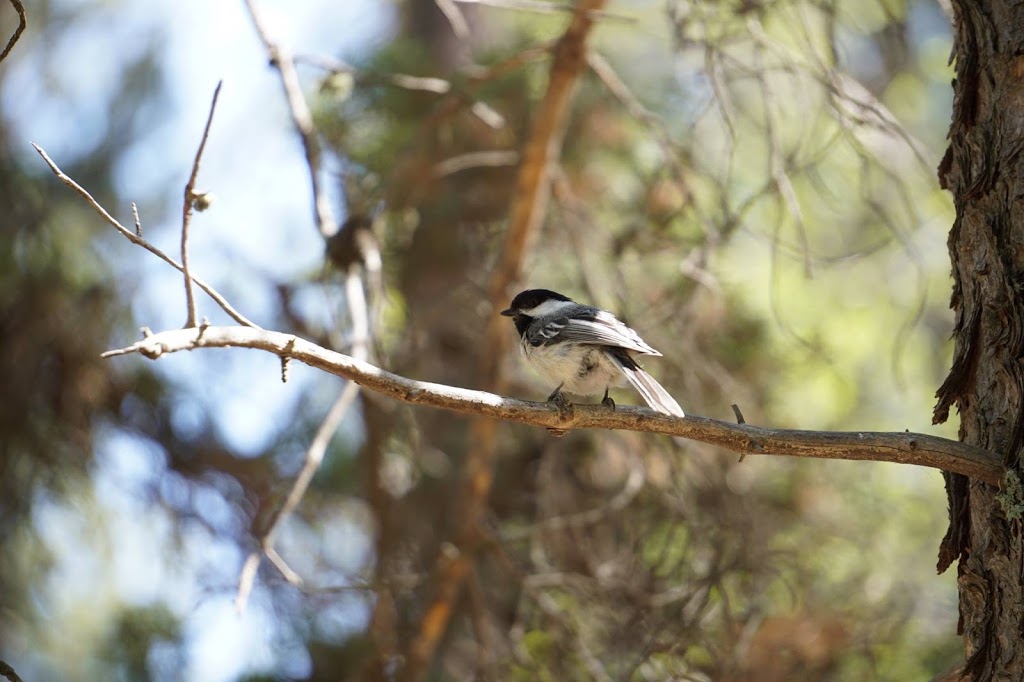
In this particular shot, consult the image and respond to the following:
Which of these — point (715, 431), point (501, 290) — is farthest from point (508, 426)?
point (715, 431)

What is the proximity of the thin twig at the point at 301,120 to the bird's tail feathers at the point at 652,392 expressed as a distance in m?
1.49

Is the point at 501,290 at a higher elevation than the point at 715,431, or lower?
higher

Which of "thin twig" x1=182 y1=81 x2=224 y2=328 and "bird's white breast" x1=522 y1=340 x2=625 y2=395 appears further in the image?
"bird's white breast" x1=522 y1=340 x2=625 y2=395

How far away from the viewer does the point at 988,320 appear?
2643 millimetres

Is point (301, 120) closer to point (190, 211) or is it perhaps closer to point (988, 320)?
point (190, 211)

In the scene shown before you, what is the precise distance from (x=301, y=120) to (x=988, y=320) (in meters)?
2.73

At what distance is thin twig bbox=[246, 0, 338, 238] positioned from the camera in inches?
157

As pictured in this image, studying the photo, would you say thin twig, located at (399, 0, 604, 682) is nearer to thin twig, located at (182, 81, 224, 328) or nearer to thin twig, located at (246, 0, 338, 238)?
thin twig, located at (246, 0, 338, 238)

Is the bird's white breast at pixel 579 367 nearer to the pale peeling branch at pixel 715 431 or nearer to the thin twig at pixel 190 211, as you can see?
the pale peeling branch at pixel 715 431

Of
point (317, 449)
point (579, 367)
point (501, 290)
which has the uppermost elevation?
point (501, 290)

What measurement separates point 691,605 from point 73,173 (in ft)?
12.8

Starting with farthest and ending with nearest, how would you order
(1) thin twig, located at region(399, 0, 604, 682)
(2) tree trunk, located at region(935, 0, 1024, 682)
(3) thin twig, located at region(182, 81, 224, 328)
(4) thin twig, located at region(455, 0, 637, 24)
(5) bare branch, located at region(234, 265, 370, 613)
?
(1) thin twig, located at region(399, 0, 604, 682) → (4) thin twig, located at region(455, 0, 637, 24) → (5) bare branch, located at region(234, 265, 370, 613) → (2) tree trunk, located at region(935, 0, 1024, 682) → (3) thin twig, located at region(182, 81, 224, 328)

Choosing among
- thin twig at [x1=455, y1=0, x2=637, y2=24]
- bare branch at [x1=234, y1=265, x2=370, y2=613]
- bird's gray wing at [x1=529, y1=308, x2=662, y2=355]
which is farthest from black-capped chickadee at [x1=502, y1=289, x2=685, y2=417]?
thin twig at [x1=455, y1=0, x2=637, y2=24]

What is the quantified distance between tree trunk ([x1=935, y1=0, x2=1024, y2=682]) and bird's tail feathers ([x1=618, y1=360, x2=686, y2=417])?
0.75 m
